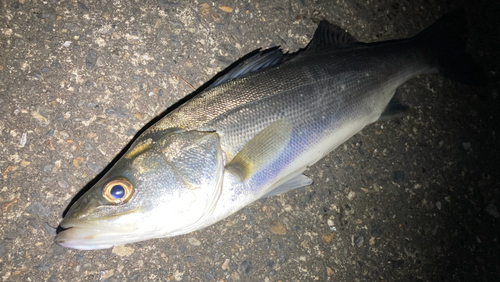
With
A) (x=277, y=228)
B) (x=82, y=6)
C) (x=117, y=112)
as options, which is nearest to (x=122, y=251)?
(x=117, y=112)

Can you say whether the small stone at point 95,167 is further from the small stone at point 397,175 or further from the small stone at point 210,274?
the small stone at point 397,175

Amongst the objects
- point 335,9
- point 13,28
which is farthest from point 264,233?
point 13,28

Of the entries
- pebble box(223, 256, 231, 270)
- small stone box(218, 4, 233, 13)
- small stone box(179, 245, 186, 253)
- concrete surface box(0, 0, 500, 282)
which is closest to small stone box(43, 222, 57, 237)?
concrete surface box(0, 0, 500, 282)

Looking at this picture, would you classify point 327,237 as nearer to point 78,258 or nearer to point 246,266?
point 246,266

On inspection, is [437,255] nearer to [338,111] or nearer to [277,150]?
[338,111]

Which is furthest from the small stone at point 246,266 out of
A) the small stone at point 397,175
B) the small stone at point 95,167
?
the small stone at point 397,175
